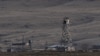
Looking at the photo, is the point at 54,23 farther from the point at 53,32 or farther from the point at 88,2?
the point at 88,2

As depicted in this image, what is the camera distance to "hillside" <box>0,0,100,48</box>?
84875mm

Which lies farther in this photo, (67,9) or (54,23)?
(67,9)

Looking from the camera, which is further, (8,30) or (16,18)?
(16,18)

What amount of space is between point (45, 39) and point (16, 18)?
19.9m

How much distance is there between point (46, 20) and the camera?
101m

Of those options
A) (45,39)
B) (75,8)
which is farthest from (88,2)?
(45,39)

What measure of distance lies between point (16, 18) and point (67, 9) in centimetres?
1118

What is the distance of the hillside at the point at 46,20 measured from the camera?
84.9m

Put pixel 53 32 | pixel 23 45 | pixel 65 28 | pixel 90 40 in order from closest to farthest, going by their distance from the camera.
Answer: pixel 65 28, pixel 23 45, pixel 90 40, pixel 53 32

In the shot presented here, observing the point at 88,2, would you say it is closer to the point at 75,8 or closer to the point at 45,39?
the point at 75,8

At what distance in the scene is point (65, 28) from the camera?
61.3 meters

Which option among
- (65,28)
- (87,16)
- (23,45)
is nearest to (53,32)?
(87,16)

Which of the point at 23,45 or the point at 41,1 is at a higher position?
the point at 41,1

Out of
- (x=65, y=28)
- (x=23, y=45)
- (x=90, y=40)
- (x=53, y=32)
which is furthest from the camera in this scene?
(x=53, y=32)
